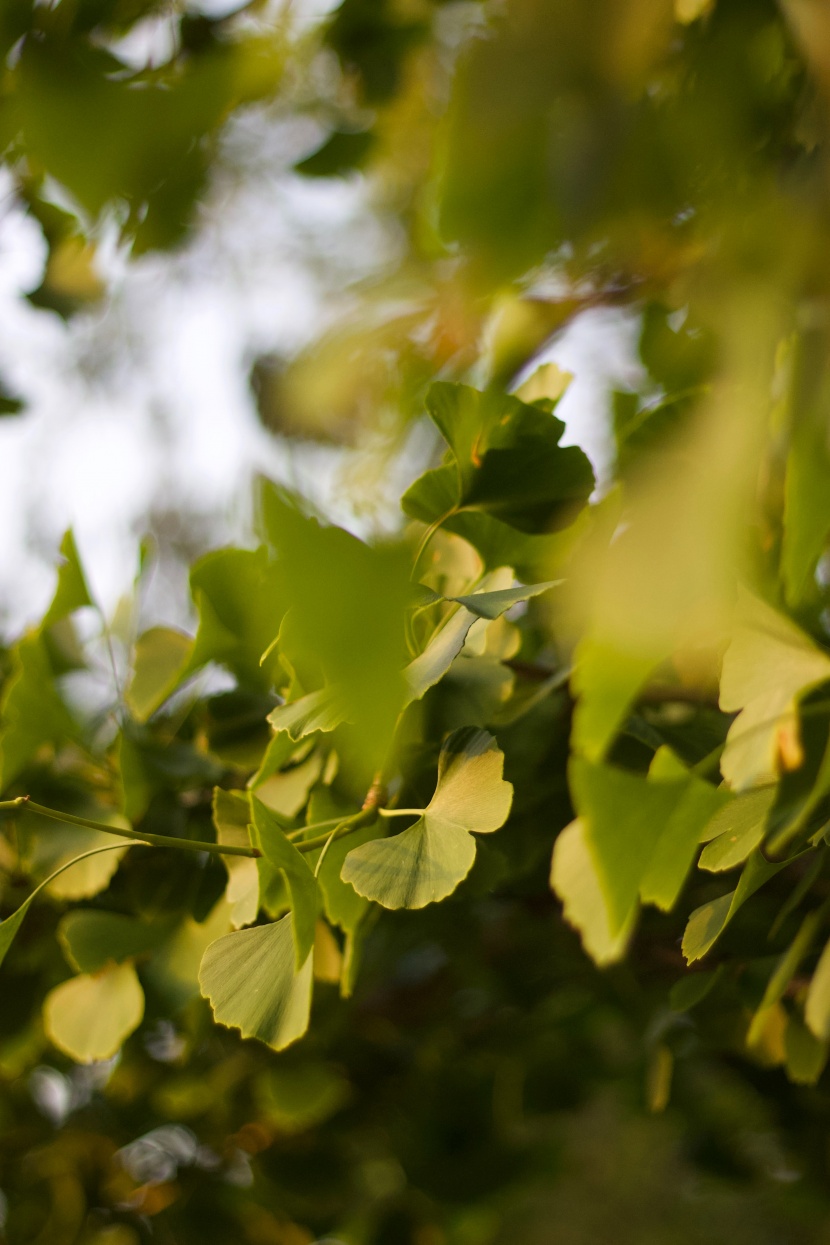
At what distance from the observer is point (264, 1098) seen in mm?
427

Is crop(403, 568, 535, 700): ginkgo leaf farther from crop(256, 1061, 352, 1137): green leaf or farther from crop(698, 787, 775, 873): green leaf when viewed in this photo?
crop(256, 1061, 352, 1137): green leaf

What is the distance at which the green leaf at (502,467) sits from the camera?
0.62ft

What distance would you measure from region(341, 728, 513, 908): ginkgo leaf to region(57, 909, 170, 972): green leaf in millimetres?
117

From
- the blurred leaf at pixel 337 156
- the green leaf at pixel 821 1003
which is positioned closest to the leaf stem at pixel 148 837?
the green leaf at pixel 821 1003

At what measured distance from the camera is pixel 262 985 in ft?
0.57

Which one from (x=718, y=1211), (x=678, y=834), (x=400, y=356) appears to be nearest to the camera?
(x=678, y=834)

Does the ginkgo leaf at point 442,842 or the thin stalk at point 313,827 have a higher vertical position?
the ginkgo leaf at point 442,842

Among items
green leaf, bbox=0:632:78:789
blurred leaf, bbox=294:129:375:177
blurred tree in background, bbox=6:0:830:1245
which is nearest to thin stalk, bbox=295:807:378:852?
blurred tree in background, bbox=6:0:830:1245

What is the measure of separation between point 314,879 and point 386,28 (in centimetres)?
31

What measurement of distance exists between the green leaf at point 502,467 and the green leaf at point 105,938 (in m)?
0.15

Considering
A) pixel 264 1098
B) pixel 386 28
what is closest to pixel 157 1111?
pixel 264 1098

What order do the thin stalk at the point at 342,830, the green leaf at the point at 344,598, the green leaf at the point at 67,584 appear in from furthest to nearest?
1. the green leaf at the point at 67,584
2. the thin stalk at the point at 342,830
3. the green leaf at the point at 344,598

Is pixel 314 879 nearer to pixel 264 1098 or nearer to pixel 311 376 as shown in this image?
pixel 311 376

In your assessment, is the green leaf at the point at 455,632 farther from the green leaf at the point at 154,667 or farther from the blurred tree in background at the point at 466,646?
the green leaf at the point at 154,667
